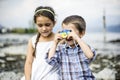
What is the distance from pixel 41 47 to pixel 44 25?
0.47ft

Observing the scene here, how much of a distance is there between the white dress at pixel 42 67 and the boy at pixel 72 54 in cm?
12

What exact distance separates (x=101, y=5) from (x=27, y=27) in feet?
1.99

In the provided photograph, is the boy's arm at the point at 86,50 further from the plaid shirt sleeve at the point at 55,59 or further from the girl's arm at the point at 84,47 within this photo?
the plaid shirt sleeve at the point at 55,59

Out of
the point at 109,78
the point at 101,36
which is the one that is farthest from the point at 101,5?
the point at 109,78

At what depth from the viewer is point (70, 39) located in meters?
1.57

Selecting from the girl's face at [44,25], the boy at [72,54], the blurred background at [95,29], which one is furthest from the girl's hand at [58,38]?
the blurred background at [95,29]

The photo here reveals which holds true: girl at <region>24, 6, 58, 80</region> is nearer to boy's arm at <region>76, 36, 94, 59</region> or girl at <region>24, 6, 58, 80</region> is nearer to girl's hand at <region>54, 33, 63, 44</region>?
girl's hand at <region>54, 33, 63, 44</region>

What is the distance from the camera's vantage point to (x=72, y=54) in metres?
1.58

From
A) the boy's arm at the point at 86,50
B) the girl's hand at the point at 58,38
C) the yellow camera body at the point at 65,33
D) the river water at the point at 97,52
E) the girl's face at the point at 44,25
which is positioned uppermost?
the girl's face at the point at 44,25

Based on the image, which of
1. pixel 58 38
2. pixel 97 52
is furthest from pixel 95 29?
pixel 58 38

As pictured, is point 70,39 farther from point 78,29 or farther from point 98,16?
point 98,16

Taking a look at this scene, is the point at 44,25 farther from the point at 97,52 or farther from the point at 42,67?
the point at 97,52

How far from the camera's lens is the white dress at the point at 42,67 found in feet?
5.64

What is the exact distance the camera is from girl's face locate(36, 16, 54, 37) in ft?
5.50
